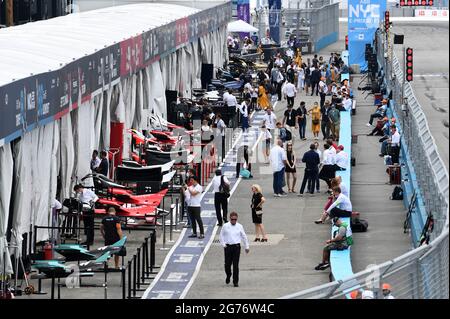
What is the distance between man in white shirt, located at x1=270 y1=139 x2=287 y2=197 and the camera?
29969 millimetres

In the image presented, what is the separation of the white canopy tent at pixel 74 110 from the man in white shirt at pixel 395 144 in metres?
5.85

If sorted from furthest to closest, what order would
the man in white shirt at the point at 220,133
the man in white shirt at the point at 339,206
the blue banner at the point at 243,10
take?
the blue banner at the point at 243,10, the man in white shirt at the point at 220,133, the man in white shirt at the point at 339,206

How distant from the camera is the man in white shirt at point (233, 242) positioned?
2084 centimetres

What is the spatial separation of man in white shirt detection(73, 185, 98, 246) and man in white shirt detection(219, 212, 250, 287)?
369 centimetres

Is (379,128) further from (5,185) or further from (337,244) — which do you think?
(5,185)

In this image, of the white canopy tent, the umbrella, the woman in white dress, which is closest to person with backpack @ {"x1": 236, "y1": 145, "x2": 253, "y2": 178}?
the white canopy tent

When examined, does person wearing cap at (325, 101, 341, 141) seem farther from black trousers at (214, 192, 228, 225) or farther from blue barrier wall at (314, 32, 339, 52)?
blue barrier wall at (314, 32, 339, 52)

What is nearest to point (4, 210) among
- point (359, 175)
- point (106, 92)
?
point (106, 92)

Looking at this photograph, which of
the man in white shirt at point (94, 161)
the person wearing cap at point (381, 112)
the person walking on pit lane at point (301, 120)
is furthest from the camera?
the person wearing cap at point (381, 112)

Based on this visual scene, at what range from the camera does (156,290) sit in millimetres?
20938

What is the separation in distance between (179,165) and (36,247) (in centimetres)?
853

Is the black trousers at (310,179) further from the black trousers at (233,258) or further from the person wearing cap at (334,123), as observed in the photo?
the black trousers at (233,258)

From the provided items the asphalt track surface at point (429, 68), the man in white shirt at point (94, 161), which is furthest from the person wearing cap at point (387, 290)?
the man in white shirt at point (94, 161)
